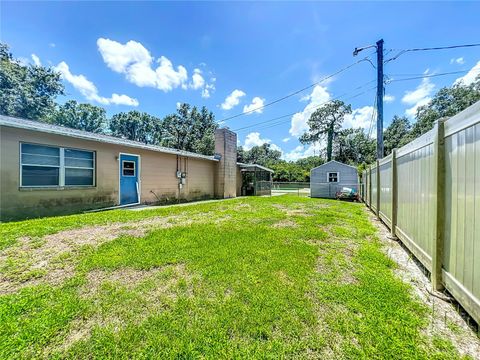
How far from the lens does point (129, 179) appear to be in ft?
27.9

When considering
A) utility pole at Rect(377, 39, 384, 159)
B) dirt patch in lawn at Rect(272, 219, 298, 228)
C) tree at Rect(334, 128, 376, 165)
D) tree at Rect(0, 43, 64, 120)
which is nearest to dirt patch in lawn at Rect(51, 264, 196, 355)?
dirt patch in lawn at Rect(272, 219, 298, 228)

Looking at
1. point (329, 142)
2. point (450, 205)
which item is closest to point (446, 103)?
point (329, 142)

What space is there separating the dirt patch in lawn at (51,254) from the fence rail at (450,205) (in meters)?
3.99

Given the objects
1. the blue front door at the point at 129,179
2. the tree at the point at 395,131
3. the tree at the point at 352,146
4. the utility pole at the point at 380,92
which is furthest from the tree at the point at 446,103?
the blue front door at the point at 129,179

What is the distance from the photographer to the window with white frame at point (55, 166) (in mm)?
5770

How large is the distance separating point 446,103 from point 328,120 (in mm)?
13780

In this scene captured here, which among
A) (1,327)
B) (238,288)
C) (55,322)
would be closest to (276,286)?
(238,288)

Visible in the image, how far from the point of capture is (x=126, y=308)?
6.25 ft

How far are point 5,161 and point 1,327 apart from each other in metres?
5.80

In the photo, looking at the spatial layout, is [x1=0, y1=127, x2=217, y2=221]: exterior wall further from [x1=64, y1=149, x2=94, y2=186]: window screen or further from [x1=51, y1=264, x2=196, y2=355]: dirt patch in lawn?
[x1=51, y1=264, x2=196, y2=355]: dirt patch in lawn

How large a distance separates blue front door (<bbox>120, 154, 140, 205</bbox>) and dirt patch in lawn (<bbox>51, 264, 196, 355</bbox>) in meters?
6.37

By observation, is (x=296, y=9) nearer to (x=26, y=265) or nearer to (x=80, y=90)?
(x=26, y=265)

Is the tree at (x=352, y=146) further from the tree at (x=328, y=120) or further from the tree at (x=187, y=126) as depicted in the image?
the tree at (x=187, y=126)

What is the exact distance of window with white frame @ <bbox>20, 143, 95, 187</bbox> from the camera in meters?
5.77
